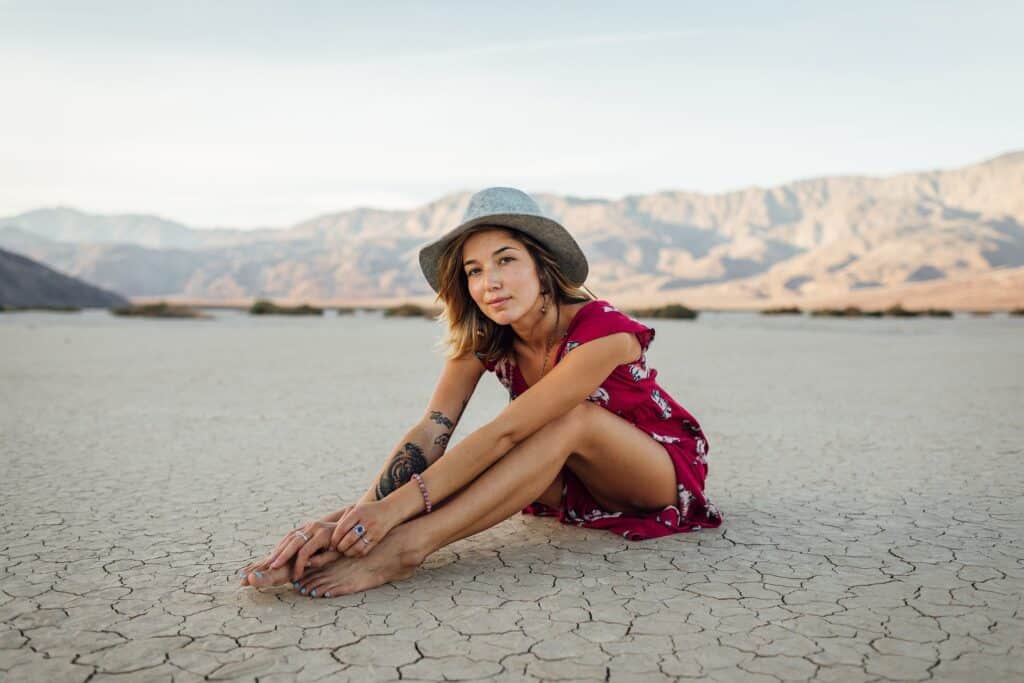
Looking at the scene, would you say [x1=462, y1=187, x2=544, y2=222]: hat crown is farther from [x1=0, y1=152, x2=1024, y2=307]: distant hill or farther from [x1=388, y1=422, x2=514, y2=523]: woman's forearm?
[x1=0, y1=152, x2=1024, y2=307]: distant hill

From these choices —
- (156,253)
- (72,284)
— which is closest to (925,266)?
(72,284)

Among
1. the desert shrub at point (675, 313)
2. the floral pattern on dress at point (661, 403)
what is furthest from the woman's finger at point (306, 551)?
the desert shrub at point (675, 313)

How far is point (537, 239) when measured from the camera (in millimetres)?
3184

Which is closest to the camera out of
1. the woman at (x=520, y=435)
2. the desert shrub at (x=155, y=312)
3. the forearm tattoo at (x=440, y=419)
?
the woman at (x=520, y=435)

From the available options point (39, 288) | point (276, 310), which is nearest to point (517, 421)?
point (276, 310)

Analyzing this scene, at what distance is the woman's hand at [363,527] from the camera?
2.66 meters

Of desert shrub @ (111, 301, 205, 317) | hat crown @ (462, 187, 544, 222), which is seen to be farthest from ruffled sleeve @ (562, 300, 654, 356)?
desert shrub @ (111, 301, 205, 317)

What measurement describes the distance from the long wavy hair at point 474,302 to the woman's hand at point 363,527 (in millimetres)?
891

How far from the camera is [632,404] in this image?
3.26 meters

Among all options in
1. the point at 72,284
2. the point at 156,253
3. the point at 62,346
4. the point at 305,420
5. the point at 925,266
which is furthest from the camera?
the point at 156,253

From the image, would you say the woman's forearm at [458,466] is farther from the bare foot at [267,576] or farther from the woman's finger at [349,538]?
the bare foot at [267,576]

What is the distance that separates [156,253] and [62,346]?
495 feet

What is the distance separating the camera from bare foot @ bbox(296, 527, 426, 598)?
267cm

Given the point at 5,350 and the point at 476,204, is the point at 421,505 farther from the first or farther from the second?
the point at 5,350
